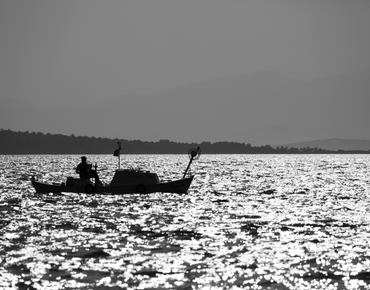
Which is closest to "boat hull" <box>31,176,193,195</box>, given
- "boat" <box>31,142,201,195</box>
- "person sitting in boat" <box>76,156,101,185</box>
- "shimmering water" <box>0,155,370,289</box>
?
"boat" <box>31,142,201,195</box>

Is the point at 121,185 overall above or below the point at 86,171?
below

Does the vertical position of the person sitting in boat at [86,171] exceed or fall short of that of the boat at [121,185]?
it exceeds it

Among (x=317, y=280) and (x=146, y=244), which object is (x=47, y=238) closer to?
Result: (x=146, y=244)

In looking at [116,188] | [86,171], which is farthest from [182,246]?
[116,188]

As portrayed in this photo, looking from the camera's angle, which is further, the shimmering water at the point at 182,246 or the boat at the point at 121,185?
the boat at the point at 121,185

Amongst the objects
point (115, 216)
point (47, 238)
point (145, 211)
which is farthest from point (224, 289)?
point (145, 211)

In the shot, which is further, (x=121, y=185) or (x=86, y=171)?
(x=121, y=185)

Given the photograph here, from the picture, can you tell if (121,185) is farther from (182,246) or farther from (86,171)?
(182,246)

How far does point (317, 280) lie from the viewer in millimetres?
17922

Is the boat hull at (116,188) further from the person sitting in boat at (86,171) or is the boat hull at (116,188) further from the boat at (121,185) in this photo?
the person sitting in boat at (86,171)

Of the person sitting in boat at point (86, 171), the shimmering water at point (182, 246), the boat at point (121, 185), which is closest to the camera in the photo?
the shimmering water at point (182, 246)

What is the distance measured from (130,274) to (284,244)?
27.0 ft

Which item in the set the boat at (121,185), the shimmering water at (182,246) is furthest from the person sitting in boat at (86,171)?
the shimmering water at (182,246)

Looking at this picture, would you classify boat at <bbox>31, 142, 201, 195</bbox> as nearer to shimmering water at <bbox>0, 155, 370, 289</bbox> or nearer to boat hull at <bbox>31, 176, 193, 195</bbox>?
boat hull at <bbox>31, 176, 193, 195</bbox>
